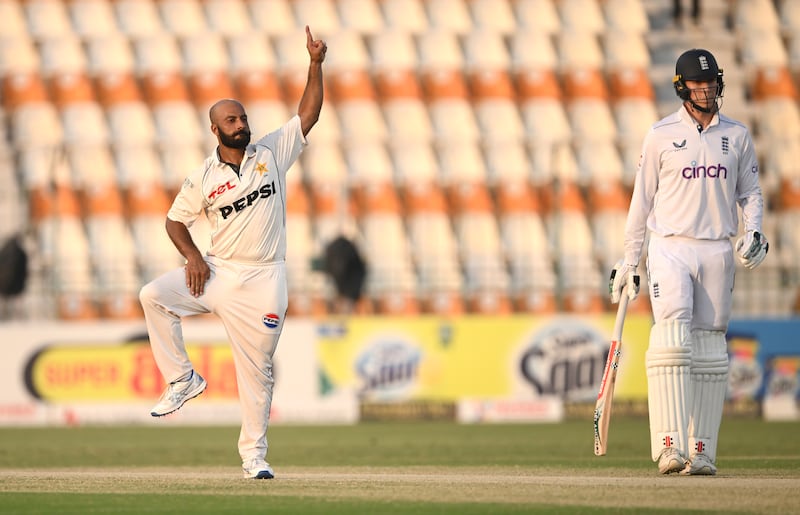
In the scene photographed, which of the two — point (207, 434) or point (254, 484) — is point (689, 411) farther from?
point (207, 434)

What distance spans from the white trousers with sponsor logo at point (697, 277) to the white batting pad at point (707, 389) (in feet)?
0.33

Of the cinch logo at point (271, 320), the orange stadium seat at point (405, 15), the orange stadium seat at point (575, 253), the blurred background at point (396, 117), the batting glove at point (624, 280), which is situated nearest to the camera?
the cinch logo at point (271, 320)

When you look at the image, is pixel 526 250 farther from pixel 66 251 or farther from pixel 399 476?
pixel 399 476

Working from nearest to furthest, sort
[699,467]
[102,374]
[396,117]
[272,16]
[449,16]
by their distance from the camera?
[699,467] → [102,374] → [396,117] → [272,16] → [449,16]

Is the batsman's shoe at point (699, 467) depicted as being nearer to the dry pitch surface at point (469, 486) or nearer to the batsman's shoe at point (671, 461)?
the batsman's shoe at point (671, 461)

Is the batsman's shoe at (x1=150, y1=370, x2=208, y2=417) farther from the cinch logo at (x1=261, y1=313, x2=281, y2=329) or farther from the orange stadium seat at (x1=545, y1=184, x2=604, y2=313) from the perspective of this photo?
the orange stadium seat at (x1=545, y1=184, x2=604, y2=313)

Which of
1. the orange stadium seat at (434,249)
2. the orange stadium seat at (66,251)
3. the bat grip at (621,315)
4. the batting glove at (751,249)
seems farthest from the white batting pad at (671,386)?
the orange stadium seat at (66,251)

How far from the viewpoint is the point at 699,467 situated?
8.41 m

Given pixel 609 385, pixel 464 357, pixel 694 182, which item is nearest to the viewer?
pixel 694 182

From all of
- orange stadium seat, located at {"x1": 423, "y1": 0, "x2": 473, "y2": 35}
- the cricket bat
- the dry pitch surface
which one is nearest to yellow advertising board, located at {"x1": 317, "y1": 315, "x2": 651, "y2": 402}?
orange stadium seat, located at {"x1": 423, "y1": 0, "x2": 473, "y2": 35}

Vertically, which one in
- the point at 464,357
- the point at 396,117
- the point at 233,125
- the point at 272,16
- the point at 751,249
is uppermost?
the point at 272,16

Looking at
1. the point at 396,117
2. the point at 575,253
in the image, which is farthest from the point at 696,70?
the point at 396,117

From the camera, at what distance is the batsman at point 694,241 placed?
8.53 meters

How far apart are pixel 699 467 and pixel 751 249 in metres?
1.35
